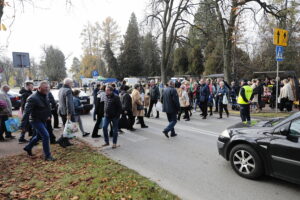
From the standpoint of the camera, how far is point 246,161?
151 inches

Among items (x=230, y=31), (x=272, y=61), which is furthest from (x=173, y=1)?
(x=272, y=61)

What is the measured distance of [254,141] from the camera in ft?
12.0

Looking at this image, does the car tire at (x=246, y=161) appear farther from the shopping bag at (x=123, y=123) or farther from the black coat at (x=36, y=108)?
the black coat at (x=36, y=108)

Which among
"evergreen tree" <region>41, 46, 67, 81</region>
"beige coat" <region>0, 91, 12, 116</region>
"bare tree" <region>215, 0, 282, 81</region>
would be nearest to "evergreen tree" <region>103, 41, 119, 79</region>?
"evergreen tree" <region>41, 46, 67, 81</region>

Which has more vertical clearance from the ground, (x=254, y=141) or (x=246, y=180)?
(x=254, y=141)

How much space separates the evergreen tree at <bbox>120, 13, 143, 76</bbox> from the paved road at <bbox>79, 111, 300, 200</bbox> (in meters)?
41.1

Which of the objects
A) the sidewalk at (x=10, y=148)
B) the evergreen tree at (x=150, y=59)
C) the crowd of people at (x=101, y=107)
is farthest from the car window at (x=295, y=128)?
the evergreen tree at (x=150, y=59)

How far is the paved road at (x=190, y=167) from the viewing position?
3.39 m

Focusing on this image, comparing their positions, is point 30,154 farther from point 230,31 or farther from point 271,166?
point 230,31

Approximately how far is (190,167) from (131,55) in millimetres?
44828

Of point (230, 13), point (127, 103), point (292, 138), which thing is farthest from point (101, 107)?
point (230, 13)

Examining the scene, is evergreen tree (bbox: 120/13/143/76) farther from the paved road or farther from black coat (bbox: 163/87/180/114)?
black coat (bbox: 163/87/180/114)

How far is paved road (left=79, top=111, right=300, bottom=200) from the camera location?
3.39 meters

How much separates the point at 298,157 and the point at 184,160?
2.32 metres
